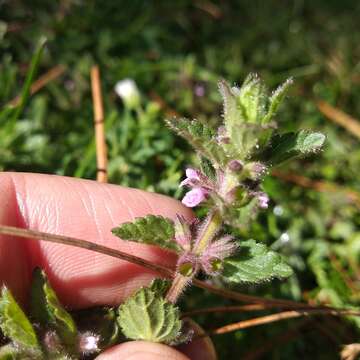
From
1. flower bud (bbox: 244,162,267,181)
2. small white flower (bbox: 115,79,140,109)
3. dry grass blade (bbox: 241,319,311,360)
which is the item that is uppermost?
flower bud (bbox: 244,162,267,181)

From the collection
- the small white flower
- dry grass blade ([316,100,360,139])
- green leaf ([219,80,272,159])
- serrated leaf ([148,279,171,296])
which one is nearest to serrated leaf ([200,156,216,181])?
green leaf ([219,80,272,159])

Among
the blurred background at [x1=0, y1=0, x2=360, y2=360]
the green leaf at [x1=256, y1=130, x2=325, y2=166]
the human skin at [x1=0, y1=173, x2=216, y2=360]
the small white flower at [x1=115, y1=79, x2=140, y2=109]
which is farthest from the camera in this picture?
the small white flower at [x1=115, y1=79, x2=140, y2=109]

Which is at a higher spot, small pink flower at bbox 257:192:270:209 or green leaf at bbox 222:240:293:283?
small pink flower at bbox 257:192:270:209

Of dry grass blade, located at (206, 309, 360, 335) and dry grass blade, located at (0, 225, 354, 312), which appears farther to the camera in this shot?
dry grass blade, located at (206, 309, 360, 335)

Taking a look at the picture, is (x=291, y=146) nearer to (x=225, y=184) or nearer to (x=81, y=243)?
(x=225, y=184)

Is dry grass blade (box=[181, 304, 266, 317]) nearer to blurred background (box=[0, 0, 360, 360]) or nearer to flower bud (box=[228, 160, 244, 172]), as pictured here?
blurred background (box=[0, 0, 360, 360])

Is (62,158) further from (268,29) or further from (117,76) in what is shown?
(268,29)

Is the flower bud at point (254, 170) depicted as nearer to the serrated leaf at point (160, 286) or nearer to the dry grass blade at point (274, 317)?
the serrated leaf at point (160, 286)
